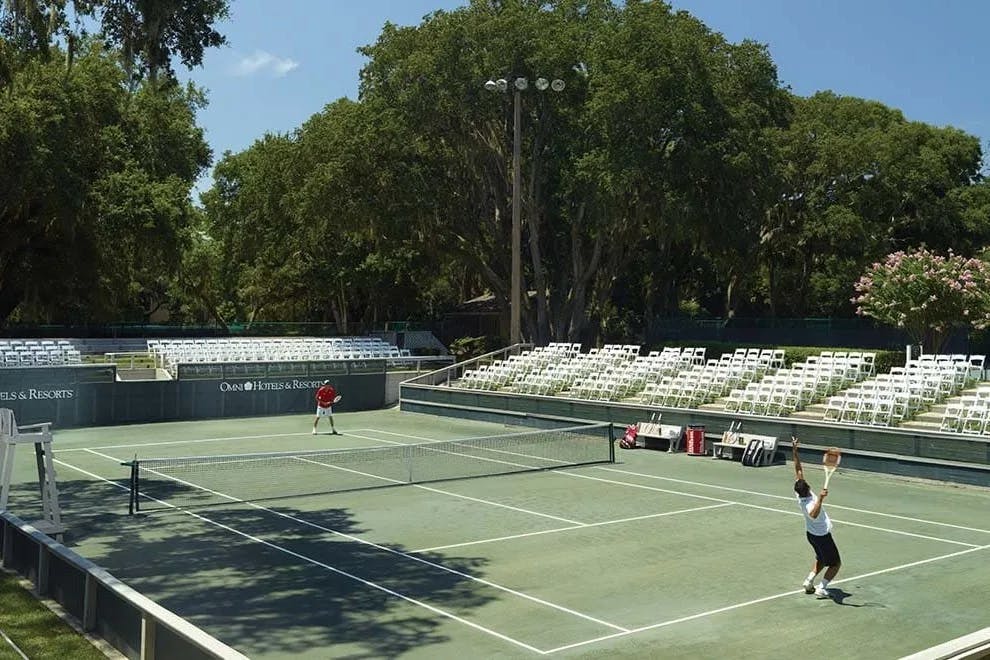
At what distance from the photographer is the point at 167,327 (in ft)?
180

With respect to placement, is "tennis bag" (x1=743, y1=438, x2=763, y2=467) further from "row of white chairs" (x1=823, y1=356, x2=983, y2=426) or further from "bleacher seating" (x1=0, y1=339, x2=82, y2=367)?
"bleacher seating" (x1=0, y1=339, x2=82, y2=367)

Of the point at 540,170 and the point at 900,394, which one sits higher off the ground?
the point at 540,170

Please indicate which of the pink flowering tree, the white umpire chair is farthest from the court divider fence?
the pink flowering tree

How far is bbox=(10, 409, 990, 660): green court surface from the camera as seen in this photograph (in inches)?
428

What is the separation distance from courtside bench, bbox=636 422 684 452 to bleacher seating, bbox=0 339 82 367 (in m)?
19.9

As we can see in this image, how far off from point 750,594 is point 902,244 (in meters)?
45.8

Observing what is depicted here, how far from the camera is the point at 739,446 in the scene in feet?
83.1

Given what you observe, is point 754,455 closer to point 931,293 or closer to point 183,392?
point 931,293

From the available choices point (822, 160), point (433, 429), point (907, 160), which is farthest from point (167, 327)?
point (907, 160)

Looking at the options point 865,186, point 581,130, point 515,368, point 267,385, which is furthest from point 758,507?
point 865,186

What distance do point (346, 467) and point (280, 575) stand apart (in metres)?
10.3

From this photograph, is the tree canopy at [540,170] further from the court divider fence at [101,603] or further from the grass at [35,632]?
the grass at [35,632]

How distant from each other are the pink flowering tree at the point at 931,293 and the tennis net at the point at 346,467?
12654 millimetres

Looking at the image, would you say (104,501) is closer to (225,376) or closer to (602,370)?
(225,376)
